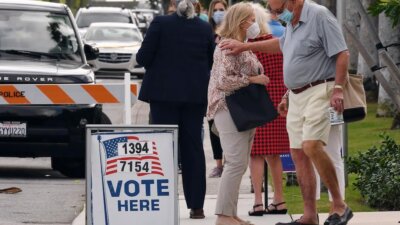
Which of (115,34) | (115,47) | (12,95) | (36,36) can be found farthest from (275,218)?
(115,34)

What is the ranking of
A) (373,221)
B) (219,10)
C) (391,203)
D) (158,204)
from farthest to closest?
(219,10) < (391,203) < (373,221) < (158,204)

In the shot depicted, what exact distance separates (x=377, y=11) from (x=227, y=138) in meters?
1.78

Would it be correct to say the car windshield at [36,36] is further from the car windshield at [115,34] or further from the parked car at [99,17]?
the parked car at [99,17]

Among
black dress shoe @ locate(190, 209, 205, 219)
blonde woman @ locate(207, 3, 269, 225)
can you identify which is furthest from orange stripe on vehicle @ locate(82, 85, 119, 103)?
blonde woman @ locate(207, 3, 269, 225)

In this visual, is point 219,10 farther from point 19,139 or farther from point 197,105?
point 197,105

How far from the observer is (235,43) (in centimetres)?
958

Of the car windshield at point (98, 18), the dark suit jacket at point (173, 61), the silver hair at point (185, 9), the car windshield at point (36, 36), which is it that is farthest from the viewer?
the car windshield at point (98, 18)

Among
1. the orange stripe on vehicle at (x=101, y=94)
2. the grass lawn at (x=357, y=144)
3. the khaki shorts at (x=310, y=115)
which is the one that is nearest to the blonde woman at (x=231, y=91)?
the khaki shorts at (x=310, y=115)

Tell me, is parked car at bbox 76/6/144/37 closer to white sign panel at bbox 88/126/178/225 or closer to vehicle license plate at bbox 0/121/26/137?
vehicle license plate at bbox 0/121/26/137

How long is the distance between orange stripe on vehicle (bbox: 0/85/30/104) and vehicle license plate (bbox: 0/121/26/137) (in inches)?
61.5

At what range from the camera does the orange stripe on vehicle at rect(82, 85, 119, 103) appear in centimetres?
1116

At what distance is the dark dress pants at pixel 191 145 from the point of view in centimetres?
1037

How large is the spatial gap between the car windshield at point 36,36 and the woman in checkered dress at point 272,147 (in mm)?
4630

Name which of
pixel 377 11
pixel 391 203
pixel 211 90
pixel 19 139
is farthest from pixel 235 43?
pixel 19 139
